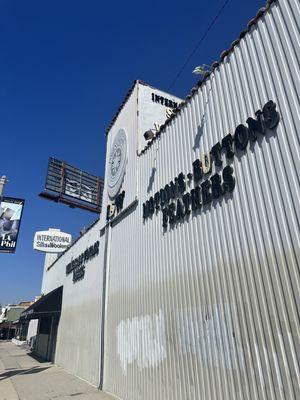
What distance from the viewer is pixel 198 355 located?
6.99m

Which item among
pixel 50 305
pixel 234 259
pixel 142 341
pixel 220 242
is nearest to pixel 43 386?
pixel 142 341

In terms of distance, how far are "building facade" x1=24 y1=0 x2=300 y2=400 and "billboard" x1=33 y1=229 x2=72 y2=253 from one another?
15.7 metres

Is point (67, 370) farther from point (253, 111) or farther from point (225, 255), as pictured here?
point (253, 111)

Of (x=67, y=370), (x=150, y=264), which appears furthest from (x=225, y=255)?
(x=67, y=370)

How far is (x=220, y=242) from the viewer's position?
6801mm

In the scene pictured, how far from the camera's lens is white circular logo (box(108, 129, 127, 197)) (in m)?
13.4

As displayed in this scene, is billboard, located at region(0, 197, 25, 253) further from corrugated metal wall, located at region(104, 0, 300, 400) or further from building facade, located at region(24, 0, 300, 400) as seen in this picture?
corrugated metal wall, located at region(104, 0, 300, 400)

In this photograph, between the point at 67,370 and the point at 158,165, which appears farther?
the point at 67,370

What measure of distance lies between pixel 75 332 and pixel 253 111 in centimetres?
1407

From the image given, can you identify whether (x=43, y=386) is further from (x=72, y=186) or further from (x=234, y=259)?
(x=72, y=186)

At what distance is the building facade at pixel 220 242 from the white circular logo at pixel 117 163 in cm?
119

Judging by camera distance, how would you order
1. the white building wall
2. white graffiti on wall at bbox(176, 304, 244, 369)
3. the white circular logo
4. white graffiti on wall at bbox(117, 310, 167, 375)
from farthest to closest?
the white building wall
the white circular logo
white graffiti on wall at bbox(117, 310, 167, 375)
white graffiti on wall at bbox(176, 304, 244, 369)

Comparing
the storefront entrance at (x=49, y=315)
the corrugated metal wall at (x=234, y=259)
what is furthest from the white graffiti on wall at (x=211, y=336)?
the storefront entrance at (x=49, y=315)

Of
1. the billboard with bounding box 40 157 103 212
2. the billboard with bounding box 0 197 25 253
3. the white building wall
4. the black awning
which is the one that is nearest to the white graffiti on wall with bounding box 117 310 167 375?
the white building wall
